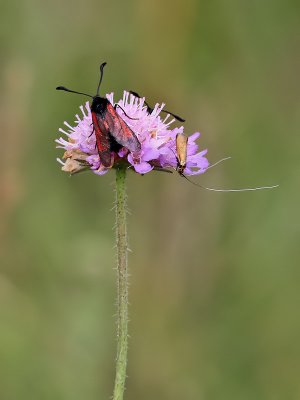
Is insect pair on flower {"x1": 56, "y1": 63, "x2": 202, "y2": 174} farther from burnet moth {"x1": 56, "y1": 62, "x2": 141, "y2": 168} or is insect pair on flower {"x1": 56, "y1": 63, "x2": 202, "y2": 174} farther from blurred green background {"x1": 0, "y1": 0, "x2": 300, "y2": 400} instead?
blurred green background {"x1": 0, "y1": 0, "x2": 300, "y2": 400}

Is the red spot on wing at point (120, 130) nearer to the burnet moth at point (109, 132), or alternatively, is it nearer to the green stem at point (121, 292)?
the burnet moth at point (109, 132)

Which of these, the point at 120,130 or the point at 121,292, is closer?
the point at 121,292

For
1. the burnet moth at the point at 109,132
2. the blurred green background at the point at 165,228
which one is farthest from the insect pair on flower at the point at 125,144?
the blurred green background at the point at 165,228

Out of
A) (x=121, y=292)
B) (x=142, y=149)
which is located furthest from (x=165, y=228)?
(x=121, y=292)

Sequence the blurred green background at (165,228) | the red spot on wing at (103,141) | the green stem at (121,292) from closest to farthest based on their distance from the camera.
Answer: the green stem at (121,292) → the red spot on wing at (103,141) → the blurred green background at (165,228)

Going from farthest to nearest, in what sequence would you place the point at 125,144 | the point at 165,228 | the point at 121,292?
the point at 165,228 → the point at 125,144 → the point at 121,292

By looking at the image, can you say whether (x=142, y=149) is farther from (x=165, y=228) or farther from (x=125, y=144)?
(x=165, y=228)

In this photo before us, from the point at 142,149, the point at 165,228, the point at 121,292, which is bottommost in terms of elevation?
the point at 121,292

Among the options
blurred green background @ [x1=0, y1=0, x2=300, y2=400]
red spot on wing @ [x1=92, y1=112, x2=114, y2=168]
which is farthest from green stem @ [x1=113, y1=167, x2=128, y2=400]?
blurred green background @ [x1=0, y1=0, x2=300, y2=400]
